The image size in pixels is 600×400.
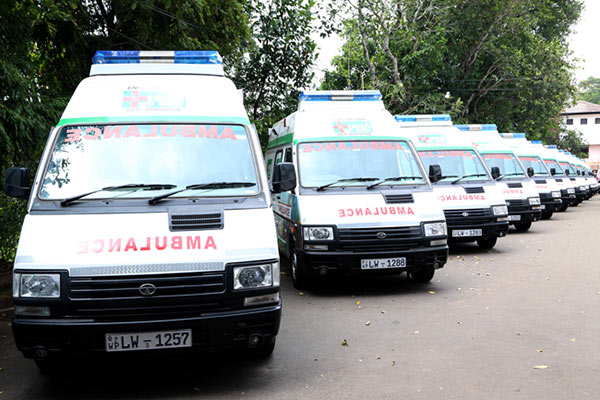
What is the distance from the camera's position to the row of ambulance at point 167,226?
14.3 ft

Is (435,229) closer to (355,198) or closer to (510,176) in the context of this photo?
(355,198)

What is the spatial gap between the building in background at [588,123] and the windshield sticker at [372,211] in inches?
3290

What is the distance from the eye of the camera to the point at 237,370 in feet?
17.1

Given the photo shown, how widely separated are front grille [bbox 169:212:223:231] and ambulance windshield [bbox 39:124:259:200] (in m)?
0.31

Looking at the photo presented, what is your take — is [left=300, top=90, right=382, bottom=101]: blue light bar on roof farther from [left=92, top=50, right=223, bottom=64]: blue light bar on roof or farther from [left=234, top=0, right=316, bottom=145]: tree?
[left=234, top=0, right=316, bottom=145]: tree

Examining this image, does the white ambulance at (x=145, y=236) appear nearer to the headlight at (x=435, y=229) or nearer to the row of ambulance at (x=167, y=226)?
the row of ambulance at (x=167, y=226)

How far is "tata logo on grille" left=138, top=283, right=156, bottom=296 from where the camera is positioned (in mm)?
4375

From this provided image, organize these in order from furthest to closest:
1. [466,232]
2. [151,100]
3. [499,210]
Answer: [499,210] < [466,232] < [151,100]

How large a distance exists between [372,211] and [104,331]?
4448 millimetres

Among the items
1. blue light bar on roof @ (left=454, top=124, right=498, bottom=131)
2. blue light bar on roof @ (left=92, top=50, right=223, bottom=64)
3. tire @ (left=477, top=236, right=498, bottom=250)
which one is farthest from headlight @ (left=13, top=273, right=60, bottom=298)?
blue light bar on roof @ (left=454, top=124, right=498, bottom=131)

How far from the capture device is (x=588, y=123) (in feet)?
282

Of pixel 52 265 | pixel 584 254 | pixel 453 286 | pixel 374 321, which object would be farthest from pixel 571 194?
pixel 52 265

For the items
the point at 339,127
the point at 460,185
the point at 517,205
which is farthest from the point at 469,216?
the point at 517,205

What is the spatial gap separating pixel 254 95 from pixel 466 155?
7.44 m
